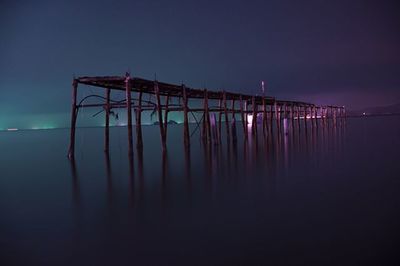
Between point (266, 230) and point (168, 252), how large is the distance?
1.30 metres

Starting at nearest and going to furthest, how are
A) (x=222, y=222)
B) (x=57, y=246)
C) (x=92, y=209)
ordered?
(x=57, y=246)
(x=222, y=222)
(x=92, y=209)

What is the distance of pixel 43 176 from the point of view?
11.2m

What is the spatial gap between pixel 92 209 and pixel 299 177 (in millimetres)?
4580

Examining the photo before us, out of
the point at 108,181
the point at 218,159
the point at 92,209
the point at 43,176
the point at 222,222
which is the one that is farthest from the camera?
the point at 218,159

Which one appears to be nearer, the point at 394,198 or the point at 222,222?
the point at 222,222

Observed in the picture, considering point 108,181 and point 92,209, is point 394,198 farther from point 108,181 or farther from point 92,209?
point 108,181

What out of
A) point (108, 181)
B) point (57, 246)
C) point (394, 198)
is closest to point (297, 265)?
point (57, 246)

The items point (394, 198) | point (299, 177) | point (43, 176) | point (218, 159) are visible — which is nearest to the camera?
point (394, 198)

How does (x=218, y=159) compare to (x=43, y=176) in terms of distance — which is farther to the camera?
(x=218, y=159)

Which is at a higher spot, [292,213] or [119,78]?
[119,78]

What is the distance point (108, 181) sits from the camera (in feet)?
29.9

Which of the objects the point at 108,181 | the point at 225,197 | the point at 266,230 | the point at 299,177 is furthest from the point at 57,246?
the point at 299,177

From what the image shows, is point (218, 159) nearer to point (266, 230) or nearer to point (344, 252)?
point (266, 230)

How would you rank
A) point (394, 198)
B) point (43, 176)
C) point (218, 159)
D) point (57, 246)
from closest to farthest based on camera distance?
1. point (57, 246)
2. point (394, 198)
3. point (43, 176)
4. point (218, 159)
